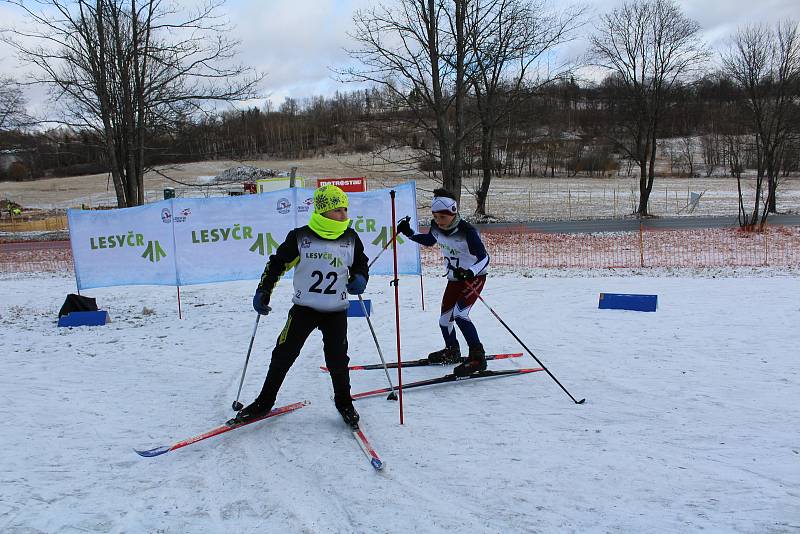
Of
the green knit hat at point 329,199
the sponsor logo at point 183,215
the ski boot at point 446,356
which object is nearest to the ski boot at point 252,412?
the green knit hat at point 329,199

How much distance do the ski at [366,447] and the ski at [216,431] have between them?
0.77m

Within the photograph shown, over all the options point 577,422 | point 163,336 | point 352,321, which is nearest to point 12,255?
point 163,336

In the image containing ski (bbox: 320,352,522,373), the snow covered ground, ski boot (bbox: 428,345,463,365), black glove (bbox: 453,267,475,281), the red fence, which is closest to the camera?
the snow covered ground

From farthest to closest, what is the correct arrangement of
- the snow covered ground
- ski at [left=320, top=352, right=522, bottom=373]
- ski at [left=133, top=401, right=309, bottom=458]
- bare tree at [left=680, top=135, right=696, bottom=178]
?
1. bare tree at [left=680, top=135, right=696, bottom=178]
2. ski at [left=320, top=352, right=522, bottom=373]
3. ski at [left=133, top=401, right=309, bottom=458]
4. the snow covered ground

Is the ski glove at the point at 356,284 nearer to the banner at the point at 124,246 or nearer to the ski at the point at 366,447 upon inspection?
the ski at the point at 366,447

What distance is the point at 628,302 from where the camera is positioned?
909 centimetres

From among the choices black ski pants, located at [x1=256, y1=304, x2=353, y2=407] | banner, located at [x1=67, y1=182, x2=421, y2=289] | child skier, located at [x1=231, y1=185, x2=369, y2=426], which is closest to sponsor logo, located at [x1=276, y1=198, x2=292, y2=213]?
banner, located at [x1=67, y1=182, x2=421, y2=289]

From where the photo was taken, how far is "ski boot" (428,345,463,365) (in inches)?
263

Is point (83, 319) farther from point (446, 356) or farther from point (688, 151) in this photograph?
point (688, 151)

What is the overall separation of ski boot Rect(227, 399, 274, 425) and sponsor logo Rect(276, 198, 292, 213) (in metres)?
5.62

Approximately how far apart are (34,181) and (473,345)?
91908 millimetres

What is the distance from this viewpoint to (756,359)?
6324 mm

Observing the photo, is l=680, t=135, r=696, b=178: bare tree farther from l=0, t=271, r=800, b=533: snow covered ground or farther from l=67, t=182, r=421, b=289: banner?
l=0, t=271, r=800, b=533: snow covered ground

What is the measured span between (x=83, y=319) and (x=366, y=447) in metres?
6.70
